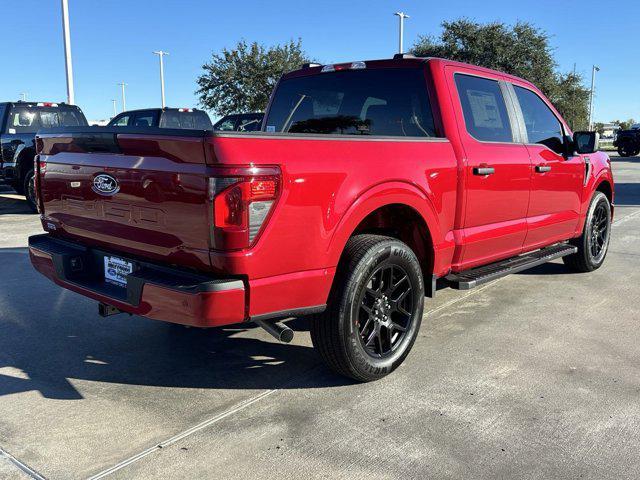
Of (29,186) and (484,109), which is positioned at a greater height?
(484,109)

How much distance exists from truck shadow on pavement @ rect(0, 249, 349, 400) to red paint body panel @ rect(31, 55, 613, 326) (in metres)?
0.60

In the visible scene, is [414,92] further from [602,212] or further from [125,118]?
[125,118]

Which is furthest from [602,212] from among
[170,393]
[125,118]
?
[125,118]

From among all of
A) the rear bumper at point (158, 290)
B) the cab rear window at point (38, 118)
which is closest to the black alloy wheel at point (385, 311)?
the rear bumper at point (158, 290)

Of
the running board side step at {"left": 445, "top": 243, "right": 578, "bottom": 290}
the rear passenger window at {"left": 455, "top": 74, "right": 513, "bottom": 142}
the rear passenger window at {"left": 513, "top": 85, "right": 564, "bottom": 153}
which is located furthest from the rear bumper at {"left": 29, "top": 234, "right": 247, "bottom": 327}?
the rear passenger window at {"left": 513, "top": 85, "right": 564, "bottom": 153}

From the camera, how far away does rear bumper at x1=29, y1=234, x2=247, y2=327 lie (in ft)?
8.60

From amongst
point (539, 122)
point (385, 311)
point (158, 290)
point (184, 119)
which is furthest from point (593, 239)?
point (184, 119)

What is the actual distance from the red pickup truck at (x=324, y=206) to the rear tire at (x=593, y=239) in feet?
3.32

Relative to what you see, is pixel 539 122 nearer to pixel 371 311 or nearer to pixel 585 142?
pixel 585 142

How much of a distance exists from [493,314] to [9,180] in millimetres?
9484

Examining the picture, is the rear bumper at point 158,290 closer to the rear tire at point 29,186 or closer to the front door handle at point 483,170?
the front door handle at point 483,170

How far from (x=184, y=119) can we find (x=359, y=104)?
9.19m

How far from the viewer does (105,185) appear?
10.2 ft

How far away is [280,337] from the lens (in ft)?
9.69
